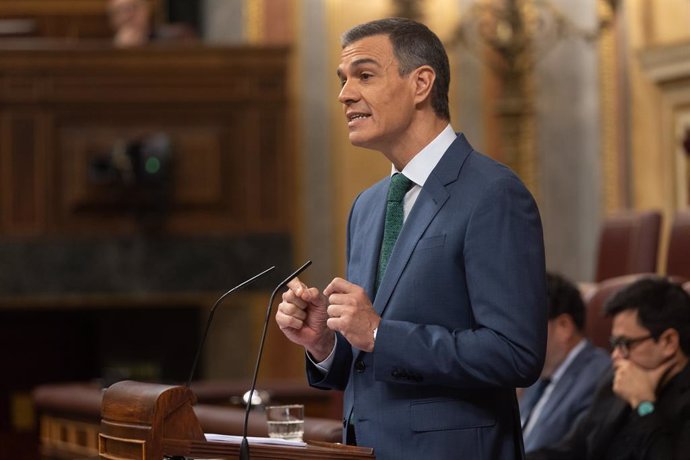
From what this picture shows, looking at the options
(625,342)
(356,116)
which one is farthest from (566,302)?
(356,116)

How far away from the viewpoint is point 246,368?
24.4ft

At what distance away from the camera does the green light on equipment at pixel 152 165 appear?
702cm

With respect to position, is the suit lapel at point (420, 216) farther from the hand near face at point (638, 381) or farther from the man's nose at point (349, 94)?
the hand near face at point (638, 381)

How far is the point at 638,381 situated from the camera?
125 inches

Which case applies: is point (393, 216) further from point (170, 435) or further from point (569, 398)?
point (569, 398)

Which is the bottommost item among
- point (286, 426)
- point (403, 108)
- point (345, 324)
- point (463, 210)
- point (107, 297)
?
point (107, 297)

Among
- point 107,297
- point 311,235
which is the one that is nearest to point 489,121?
point 311,235

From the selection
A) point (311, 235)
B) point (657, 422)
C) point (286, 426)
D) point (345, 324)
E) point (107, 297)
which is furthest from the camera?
point (311, 235)

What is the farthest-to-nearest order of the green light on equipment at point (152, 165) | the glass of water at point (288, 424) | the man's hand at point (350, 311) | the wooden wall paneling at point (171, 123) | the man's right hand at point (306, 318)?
the wooden wall paneling at point (171, 123), the green light on equipment at point (152, 165), the glass of water at point (288, 424), the man's right hand at point (306, 318), the man's hand at point (350, 311)

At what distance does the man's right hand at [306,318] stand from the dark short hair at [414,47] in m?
0.37

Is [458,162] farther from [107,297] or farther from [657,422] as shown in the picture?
[107,297]

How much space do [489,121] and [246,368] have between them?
7.27 feet

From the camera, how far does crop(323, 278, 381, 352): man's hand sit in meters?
1.96

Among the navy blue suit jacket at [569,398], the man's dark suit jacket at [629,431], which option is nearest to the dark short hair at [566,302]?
the navy blue suit jacket at [569,398]
